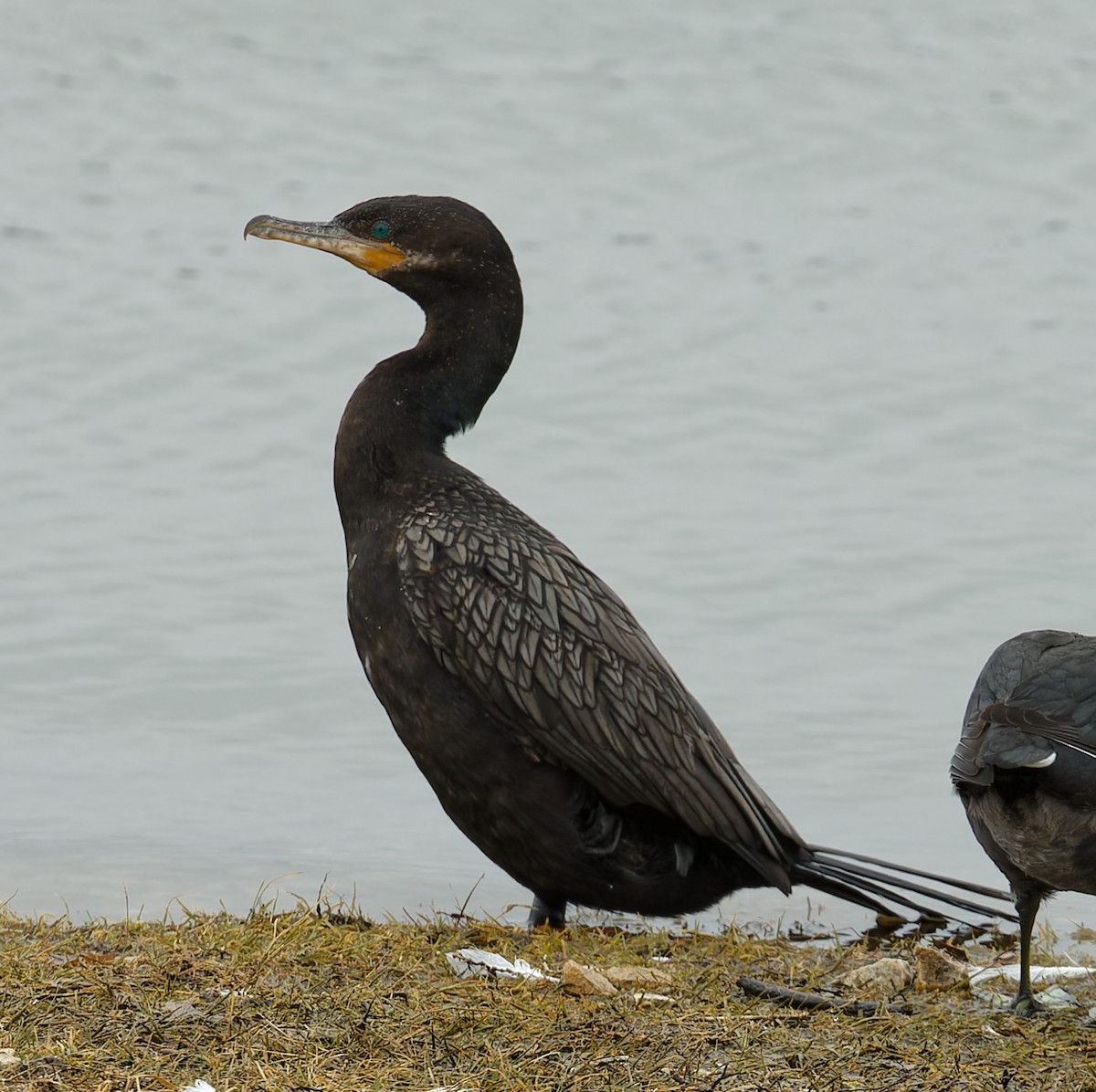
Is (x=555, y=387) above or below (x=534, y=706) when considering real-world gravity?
above

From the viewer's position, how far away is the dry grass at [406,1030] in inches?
154

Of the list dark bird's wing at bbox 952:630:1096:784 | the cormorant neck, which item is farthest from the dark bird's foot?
the cormorant neck

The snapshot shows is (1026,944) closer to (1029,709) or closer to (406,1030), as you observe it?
(1029,709)

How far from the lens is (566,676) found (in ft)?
17.8

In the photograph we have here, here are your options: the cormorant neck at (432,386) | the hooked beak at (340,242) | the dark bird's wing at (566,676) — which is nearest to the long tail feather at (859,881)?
the dark bird's wing at (566,676)

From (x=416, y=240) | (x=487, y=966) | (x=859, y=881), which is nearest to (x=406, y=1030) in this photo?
(x=487, y=966)

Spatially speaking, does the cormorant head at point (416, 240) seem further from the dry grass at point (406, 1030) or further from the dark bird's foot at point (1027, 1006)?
the dark bird's foot at point (1027, 1006)

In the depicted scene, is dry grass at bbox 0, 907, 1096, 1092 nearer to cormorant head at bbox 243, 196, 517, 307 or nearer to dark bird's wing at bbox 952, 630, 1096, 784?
dark bird's wing at bbox 952, 630, 1096, 784

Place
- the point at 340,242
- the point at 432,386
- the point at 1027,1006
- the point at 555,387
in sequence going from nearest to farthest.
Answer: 1. the point at 1027,1006
2. the point at 432,386
3. the point at 340,242
4. the point at 555,387

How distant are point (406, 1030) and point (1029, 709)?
64.9 inches

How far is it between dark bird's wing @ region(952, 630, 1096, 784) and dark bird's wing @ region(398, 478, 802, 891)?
2.62ft

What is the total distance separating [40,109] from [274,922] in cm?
1300

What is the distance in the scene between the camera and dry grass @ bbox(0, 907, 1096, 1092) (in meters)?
3.90

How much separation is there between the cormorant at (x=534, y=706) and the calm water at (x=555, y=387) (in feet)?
2.96
